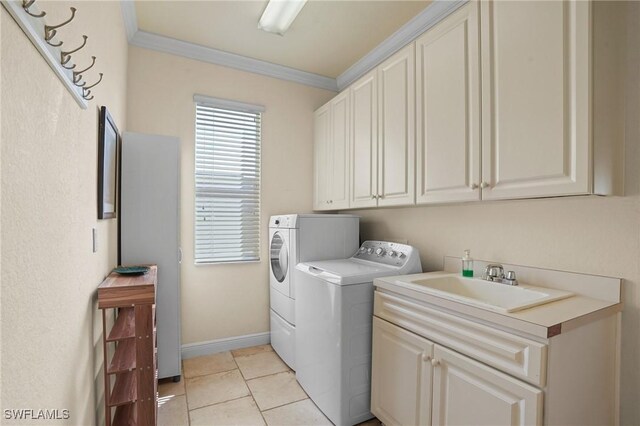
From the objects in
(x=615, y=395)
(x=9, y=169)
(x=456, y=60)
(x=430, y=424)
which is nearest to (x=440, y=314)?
(x=430, y=424)

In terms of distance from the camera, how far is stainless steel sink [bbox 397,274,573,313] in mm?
1388

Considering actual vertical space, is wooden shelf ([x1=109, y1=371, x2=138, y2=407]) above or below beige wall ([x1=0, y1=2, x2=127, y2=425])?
below

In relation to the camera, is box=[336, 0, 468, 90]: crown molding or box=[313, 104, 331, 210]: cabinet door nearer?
box=[336, 0, 468, 90]: crown molding

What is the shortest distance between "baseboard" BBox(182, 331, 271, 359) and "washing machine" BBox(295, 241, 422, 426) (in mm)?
1034

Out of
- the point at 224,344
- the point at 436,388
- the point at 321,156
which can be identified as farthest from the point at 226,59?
the point at 436,388

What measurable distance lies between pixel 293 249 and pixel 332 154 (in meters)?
1.01

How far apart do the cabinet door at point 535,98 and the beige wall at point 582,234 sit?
0.34 meters

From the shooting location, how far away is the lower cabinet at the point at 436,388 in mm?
1213

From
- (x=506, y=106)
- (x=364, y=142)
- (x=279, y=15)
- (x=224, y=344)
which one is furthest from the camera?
(x=224, y=344)

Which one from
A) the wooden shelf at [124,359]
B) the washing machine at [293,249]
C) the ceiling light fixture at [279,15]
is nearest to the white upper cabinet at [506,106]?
the washing machine at [293,249]

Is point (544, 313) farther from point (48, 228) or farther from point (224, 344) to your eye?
point (224, 344)

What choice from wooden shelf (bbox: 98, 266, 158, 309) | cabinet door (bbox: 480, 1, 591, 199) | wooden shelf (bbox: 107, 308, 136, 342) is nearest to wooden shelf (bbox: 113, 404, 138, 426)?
wooden shelf (bbox: 107, 308, 136, 342)

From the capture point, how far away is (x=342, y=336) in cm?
190

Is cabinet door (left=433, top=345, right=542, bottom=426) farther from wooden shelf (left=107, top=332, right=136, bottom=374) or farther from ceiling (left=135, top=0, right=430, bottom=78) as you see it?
ceiling (left=135, top=0, right=430, bottom=78)
